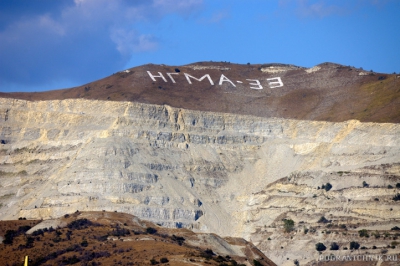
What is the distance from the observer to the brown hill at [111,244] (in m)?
75.3

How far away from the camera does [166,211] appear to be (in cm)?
11588

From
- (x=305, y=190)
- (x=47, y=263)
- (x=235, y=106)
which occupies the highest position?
(x=235, y=106)

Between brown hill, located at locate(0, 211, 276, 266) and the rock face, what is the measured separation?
68.3 feet

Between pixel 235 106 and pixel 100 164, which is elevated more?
pixel 235 106

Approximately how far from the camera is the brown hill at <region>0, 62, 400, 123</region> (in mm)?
136500

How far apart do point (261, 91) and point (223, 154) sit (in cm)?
1718

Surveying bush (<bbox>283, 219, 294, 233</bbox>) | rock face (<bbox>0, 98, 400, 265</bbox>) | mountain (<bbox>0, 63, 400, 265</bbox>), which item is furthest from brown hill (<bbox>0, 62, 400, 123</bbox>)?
bush (<bbox>283, 219, 294, 233</bbox>)

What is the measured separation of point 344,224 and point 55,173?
34.5m

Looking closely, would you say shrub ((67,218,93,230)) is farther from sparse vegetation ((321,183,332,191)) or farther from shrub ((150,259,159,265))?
sparse vegetation ((321,183,332,191))

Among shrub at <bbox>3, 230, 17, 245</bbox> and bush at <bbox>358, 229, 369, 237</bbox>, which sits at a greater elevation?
bush at <bbox>358, 229, 369, 237</bbox>

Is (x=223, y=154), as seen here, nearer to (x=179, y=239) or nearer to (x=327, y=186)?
(x=327, y=186)

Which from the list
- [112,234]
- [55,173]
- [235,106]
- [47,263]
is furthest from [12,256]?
[235,106]

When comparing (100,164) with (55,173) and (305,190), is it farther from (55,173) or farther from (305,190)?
(305,190)

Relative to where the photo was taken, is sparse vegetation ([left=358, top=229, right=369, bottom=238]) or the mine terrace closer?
sparse vegetation ([left=358, top=229, right=369, bottom=238])
